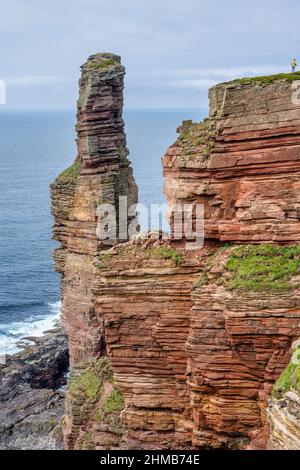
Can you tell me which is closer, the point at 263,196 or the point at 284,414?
the point at 284,414

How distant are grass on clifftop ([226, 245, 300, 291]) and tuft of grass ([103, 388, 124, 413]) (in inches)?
447

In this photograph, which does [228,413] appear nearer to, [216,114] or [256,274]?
[256,274]

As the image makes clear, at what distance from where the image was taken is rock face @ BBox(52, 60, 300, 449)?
32.2 meters

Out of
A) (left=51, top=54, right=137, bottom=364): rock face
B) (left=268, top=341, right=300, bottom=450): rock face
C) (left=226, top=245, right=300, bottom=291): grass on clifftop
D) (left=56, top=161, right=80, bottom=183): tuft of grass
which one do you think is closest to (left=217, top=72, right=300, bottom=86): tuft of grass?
(left=226, top=245, right=300, bottom=291): grass on clifftop

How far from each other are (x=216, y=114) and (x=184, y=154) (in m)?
2.46

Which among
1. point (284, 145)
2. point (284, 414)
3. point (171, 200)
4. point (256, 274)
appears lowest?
point (284, 414)

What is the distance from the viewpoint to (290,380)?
92.4ft

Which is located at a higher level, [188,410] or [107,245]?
[107,245]

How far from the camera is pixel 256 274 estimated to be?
32312 mm

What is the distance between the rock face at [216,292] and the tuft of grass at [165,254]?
6 cm
